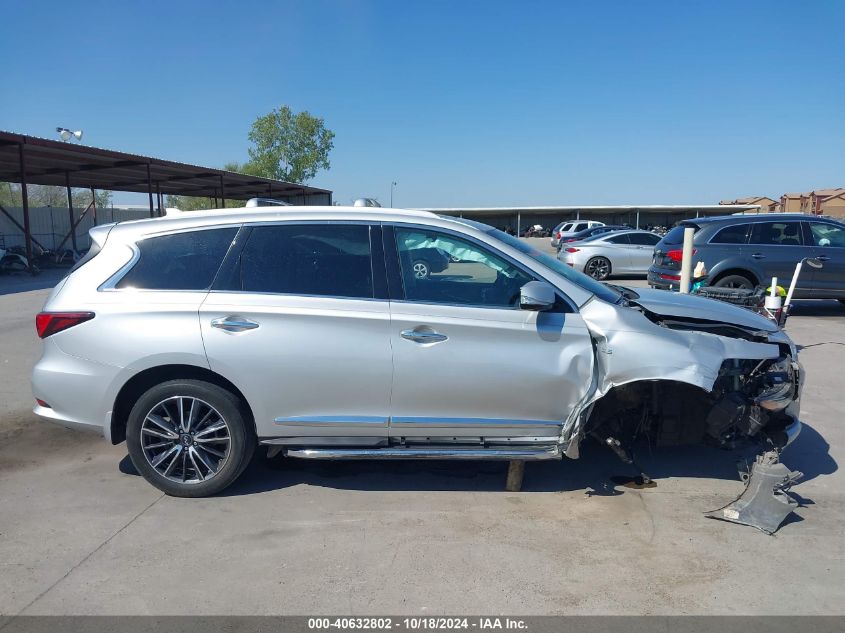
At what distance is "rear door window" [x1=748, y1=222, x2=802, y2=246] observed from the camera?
33.9 feet

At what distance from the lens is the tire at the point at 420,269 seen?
4.07 m

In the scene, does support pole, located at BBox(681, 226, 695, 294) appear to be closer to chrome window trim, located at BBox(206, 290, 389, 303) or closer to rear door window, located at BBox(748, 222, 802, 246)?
rear door window, located at BBox(748, 222, 802, 246)

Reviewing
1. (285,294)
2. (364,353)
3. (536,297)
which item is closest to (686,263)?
(536,297)

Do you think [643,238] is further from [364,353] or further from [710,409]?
[364,353]

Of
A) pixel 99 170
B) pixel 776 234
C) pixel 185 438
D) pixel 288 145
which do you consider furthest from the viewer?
pixel 288 145

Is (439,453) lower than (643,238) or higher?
lower

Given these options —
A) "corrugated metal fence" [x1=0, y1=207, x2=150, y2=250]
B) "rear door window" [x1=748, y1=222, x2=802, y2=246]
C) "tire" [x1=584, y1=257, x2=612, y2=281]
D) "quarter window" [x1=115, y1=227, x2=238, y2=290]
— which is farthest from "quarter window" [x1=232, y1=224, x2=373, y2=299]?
"corrugated metal fence" [x1=0, y1=207, x2=150, y2=250]

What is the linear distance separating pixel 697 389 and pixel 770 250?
7.61 m

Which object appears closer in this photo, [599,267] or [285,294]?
[285,294]

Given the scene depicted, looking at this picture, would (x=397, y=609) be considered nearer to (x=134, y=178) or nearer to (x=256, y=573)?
(x=256, y=573)

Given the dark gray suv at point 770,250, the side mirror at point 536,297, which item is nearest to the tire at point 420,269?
the side mirror at point 536,297

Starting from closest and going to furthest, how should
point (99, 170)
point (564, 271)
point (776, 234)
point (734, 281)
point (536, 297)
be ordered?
1. point (536, 297)
2. point (564, 271)
3. point (734, 281)
4. point (776, 234)
5. point (99, 170)

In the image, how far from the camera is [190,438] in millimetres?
4023

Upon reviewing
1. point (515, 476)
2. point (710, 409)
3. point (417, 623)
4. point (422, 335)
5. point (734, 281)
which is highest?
point (422, 335)
